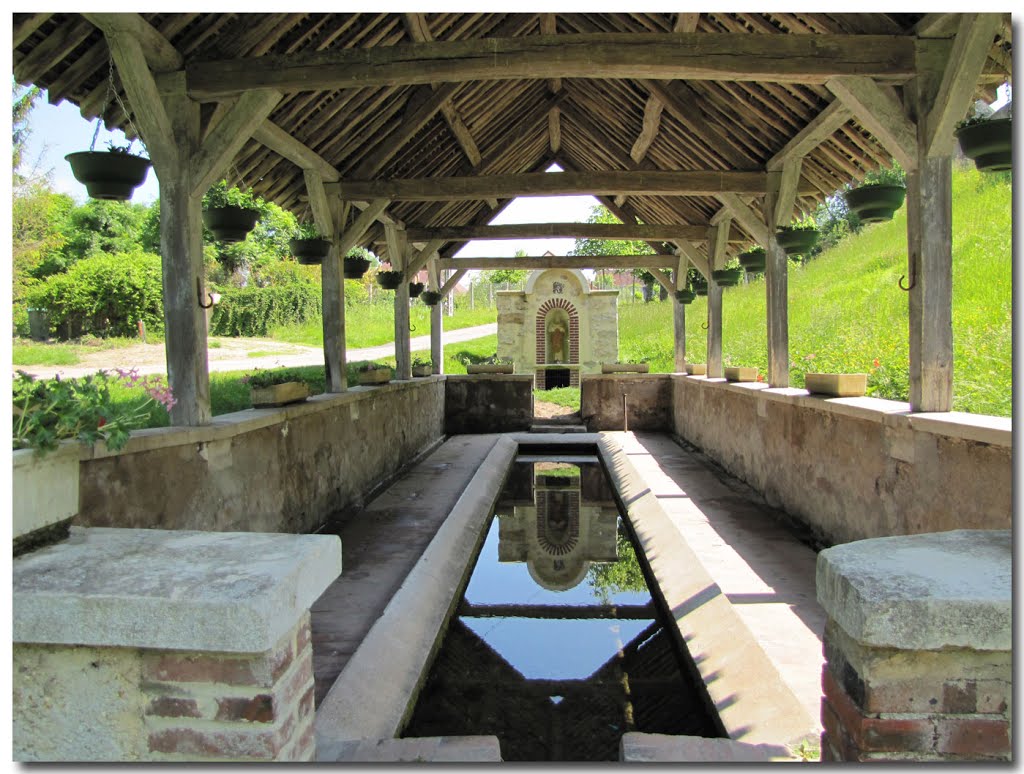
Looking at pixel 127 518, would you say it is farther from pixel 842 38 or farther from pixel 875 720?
pixel 842 38

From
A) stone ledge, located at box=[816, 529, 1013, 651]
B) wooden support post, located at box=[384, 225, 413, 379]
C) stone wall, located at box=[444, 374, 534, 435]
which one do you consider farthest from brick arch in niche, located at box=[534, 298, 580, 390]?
stone ledge, located at box=[816, 529, 1013, 651]

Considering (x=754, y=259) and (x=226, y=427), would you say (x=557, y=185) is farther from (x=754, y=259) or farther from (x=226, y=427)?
(x=226, y=427)

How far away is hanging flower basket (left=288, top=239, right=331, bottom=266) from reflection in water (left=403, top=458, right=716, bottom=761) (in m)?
3.28

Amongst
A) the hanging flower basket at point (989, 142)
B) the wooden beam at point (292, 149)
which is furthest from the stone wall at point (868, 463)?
the wooden beam at point (292, 149)

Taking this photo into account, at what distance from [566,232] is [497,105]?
9.51 feet

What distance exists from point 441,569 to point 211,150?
3.28 meters

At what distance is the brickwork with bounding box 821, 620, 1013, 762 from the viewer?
1.74 m

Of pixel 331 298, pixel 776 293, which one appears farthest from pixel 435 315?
pixel 776 293

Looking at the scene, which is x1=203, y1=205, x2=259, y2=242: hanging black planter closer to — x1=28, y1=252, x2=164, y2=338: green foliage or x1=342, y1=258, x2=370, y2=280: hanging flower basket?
x1=342, y1=258, x2=370, y2=280: hanging flower basket

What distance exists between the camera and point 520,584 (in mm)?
5914

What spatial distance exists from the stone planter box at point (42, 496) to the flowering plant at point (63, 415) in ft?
0.17

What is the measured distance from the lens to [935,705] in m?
1.75

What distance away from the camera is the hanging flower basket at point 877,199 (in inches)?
188

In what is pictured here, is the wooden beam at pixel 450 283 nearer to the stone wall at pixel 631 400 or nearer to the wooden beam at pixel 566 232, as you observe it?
the wooden beam at pixel 566 232
